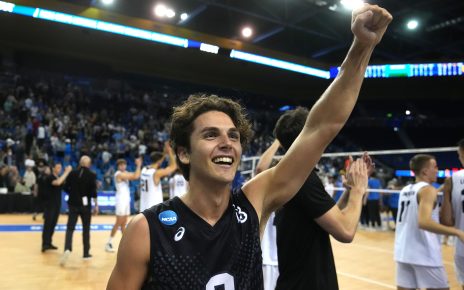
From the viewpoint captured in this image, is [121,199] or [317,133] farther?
[121,199]

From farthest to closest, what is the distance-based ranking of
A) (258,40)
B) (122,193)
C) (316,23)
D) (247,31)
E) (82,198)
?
(258,40), (316,23), (247,31), (122,193), (82,198)

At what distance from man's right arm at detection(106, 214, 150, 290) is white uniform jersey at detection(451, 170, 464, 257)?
347 centimetres

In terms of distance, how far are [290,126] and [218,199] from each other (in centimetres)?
110

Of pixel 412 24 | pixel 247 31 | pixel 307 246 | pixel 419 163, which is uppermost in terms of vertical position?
pixel 412 24

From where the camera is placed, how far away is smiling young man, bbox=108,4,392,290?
1454mm

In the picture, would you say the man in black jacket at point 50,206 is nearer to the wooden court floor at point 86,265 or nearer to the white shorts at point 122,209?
the wooden court floor at point 86,265

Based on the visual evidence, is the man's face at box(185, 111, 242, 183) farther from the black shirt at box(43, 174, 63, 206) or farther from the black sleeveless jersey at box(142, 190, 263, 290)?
the black shirt at box(43, 174, 63, 206)

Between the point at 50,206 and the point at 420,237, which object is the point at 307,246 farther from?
the point at 50,206

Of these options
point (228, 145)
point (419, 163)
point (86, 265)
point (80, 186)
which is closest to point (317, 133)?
point (228, 145)

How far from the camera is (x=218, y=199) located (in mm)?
1649

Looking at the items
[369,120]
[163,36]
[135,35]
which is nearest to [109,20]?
[135,35]

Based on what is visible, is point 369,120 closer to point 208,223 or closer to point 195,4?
point 195,4

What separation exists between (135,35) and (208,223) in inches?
616

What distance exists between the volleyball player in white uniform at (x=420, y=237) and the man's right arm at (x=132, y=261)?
2972 millimetres
